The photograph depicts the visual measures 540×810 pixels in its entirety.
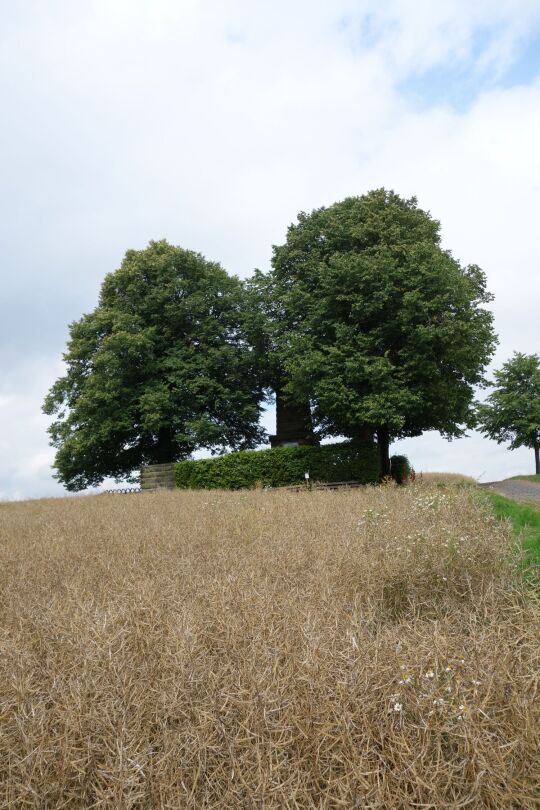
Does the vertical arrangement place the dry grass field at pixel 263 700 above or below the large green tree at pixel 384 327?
below

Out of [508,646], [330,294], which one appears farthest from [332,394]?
[508,646]

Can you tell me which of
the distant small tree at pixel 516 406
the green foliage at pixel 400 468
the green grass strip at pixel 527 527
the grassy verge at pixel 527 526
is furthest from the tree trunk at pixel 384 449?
the distant small tree at pixel 516 406

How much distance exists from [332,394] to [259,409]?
10035mm

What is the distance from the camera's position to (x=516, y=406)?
127 ft

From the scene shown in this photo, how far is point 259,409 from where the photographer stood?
98.0 ft

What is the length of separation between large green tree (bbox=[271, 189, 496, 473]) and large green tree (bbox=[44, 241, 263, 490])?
5234mm

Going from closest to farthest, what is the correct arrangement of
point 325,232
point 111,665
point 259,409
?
point 111,665, point 325,232, point 259,409

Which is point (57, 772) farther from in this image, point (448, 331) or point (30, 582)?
point (448, 331)

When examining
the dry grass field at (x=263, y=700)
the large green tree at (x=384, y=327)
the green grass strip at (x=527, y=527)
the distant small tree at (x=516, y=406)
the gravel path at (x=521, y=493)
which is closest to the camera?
the dry grass field at (x=263, y=700)

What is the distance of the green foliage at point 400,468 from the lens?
87.8ft

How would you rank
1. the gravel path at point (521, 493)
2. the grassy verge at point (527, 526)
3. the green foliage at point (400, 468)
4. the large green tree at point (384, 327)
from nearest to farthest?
1. the grassy verge at point (527, 526)
2. the gravel path at point (521, 493)
3. the large green tree at point (384, 327)
4. the green foliage at point (400, 468)

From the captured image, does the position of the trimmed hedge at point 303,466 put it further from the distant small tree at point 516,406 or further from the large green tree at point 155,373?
the distant small tree at point 516,406

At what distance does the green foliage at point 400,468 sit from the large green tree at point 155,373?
7.22 m

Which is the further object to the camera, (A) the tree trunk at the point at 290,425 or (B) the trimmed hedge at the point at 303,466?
(A) the tree trunk at the point at 290,425
